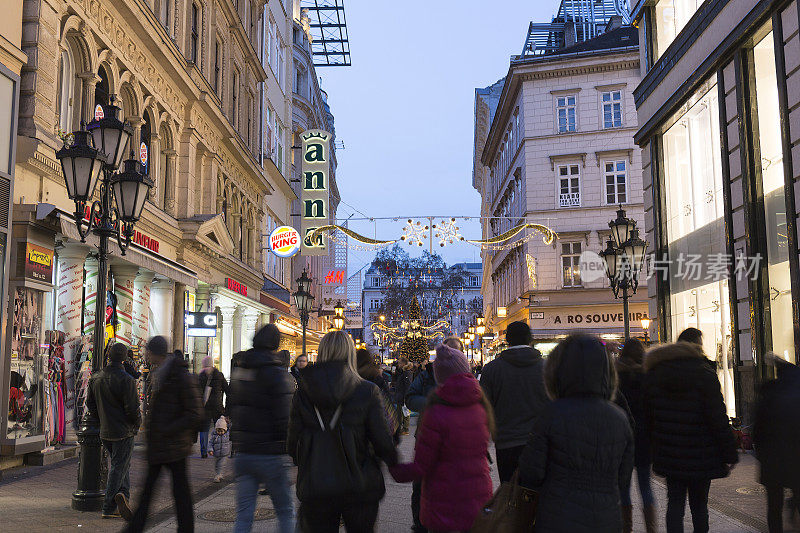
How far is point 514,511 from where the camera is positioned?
12.8 feet

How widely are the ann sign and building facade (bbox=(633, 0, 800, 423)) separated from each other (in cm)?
1819

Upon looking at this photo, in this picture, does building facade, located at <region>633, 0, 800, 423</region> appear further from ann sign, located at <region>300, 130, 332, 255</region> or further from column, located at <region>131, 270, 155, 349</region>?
ann sign, located at <region>300, 130, 332, 255</region>

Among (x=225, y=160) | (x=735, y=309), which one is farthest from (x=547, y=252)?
(x=735, y=309)

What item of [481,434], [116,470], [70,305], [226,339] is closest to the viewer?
[481,434]

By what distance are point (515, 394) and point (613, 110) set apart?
33.7m

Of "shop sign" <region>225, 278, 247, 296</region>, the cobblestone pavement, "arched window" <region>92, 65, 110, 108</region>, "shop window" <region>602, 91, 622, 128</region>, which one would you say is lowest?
the cobblestone pavement

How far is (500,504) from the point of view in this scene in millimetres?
3967

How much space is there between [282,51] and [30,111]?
29379mm

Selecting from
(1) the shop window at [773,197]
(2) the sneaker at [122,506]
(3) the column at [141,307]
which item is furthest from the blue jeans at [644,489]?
(3) the column at [141,307]

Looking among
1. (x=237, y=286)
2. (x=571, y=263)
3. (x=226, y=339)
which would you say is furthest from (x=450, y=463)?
(x=571, y=263)

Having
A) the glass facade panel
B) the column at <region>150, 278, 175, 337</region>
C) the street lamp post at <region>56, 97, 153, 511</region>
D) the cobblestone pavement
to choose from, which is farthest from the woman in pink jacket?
the column at <region>150, 278, 175, 337</region>

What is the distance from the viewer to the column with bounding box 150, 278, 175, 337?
66.7 ft

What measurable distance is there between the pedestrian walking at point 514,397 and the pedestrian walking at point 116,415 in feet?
13.7

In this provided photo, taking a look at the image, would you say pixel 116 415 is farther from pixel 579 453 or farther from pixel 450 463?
pixel 579 453
